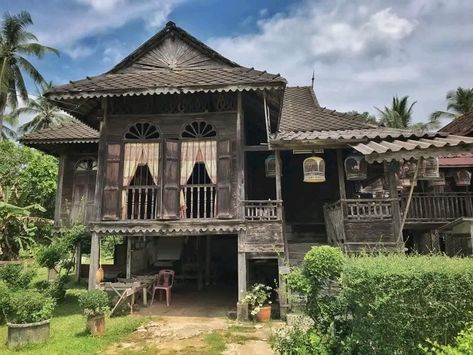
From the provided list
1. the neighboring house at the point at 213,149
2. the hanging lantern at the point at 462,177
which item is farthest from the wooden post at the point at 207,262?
the hanging lantern at the point at 462,177

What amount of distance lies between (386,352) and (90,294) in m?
6.22

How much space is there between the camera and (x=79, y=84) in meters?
10.8

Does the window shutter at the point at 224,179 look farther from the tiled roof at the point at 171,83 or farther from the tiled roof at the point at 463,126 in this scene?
the tiled roof at the point at 463,126

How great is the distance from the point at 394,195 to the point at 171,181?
6.29 meters

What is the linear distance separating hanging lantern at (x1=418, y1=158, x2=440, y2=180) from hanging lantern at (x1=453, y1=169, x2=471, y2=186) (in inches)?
199

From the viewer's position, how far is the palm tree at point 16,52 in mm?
27266

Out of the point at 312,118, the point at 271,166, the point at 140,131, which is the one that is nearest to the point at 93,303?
the point at 140,131

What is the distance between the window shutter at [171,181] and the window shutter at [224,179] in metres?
1.21

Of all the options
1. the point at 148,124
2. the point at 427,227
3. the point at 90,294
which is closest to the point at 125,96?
the point at 148,124

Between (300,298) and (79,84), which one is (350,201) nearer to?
(300,298)

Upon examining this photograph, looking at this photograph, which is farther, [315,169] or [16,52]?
[16,52]

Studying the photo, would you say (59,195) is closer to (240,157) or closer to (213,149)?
(213,149)

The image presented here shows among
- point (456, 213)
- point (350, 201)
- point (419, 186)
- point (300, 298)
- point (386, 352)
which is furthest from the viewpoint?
point (419, 186)

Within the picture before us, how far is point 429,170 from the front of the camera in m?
9.94
